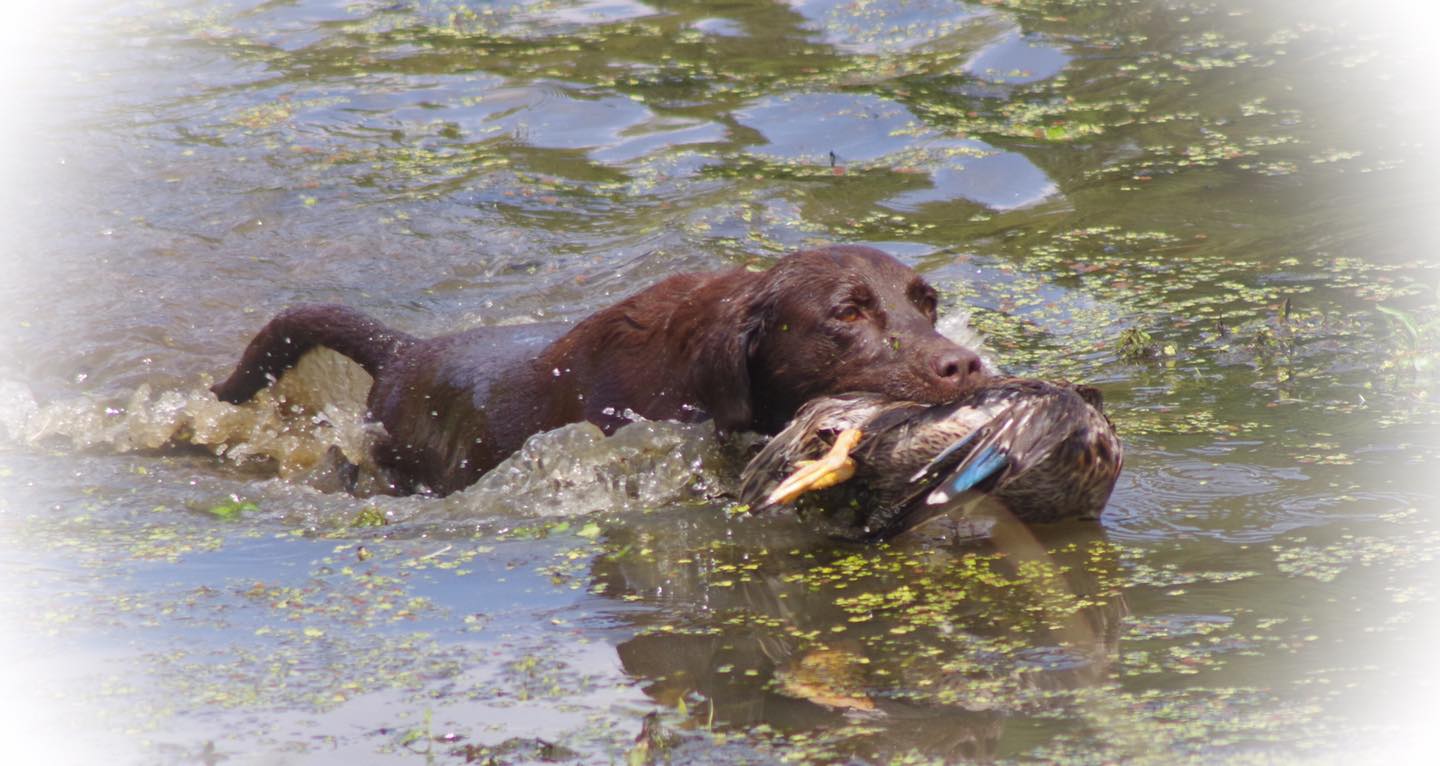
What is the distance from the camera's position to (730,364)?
226 inches

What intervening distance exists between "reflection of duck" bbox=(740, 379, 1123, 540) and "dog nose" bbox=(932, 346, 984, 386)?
0.72 feet

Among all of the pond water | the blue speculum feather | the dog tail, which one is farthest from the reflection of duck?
the dog tail

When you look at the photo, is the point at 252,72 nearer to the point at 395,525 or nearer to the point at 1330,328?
the point at 395,525

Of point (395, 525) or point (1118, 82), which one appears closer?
point (395, 525)

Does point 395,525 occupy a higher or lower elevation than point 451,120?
lower

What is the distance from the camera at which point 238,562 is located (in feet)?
17.2

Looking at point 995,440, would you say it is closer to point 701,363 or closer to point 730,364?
point 730,364

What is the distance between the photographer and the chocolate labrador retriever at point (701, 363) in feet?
18.7

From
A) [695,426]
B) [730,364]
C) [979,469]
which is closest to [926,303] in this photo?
[730,364]

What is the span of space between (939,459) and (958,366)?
77 cm

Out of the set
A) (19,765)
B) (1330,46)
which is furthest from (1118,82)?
(19,765)

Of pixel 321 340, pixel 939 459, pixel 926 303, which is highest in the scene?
pixel 926 303

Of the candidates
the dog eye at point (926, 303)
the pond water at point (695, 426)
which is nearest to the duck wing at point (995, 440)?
the pond water at point (695, 426)

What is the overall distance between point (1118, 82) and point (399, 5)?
7.45 meters
